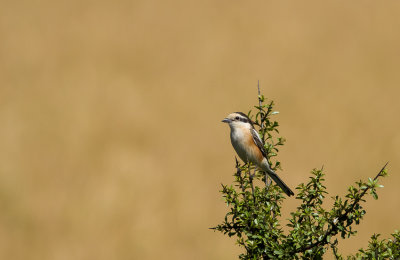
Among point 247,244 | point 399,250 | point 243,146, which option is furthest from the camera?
point 243,146

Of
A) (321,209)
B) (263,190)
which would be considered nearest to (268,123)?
(263,190)

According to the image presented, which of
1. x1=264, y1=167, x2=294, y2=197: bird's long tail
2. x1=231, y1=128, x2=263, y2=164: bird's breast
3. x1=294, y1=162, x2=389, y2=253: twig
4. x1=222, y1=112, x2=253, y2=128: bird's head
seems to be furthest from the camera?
x1=222, y1=112, x2=253, y2=128: bird's head

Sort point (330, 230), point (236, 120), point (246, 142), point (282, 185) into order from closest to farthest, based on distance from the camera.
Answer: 1. point (330, 230)
2. point (282, 185)
3. point (246, 142)
4. point (236, 120)

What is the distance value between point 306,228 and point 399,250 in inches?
39.6

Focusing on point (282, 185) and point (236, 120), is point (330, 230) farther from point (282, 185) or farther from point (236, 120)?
point (236, 120)

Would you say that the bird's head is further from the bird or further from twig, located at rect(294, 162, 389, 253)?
twig, located at rect(294, 162, 389, 253)

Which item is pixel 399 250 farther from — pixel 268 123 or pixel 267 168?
pixel 267 168

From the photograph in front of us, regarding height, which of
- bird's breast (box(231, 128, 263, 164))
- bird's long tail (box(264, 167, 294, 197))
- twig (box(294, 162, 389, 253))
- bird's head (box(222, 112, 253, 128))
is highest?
bird's head (box(222, 112, 253, 128))

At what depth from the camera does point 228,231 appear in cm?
634

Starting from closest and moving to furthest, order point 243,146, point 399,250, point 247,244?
point 399,250 < point 247,244 < point 243,146

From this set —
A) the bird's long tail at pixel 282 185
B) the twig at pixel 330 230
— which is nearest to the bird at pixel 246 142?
the bird's long tail at pixel 282 185

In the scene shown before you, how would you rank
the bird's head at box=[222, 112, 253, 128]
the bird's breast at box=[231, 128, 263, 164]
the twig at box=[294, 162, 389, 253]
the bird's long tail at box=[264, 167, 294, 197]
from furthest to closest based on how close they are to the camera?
the bird's head at box=[222, 112, 253, 128] < the bird's breast at box=[231, 128, 263, 164] < the bird's long tail at box=[264, 167, 294, 197] < the twig at box=[294, 162, 389, 253]

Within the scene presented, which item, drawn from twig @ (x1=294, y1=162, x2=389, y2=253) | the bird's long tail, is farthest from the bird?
twig @ (x1=294, y1=162, x2=389, y2=253)

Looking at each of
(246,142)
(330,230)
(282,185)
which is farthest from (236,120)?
(330,230)
